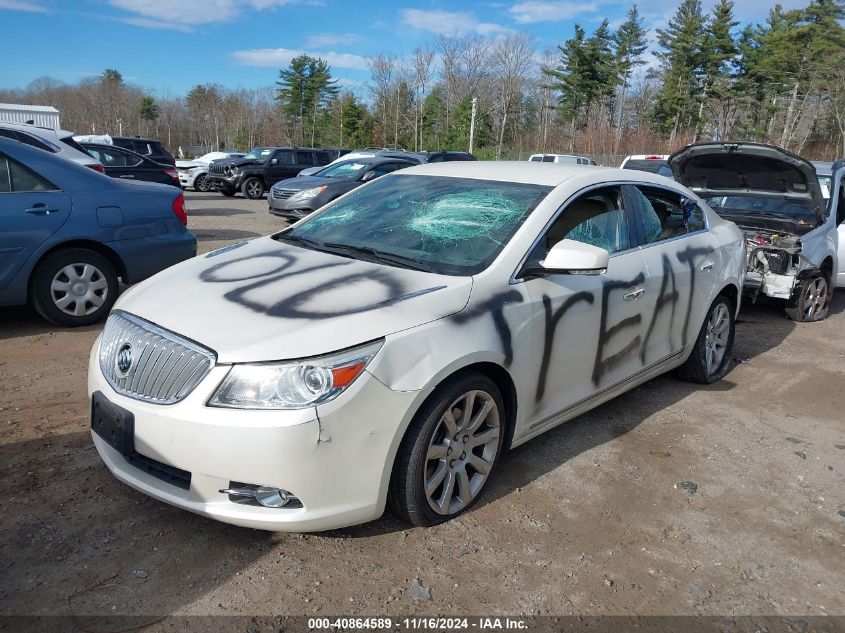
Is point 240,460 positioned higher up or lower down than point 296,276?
lower down

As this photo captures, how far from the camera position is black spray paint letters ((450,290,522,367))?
122 inches

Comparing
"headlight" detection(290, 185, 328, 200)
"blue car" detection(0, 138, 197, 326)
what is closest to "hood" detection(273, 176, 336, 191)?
"headlight" detection(290, 185, 328, 200)

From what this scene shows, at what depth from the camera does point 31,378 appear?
4.69 m

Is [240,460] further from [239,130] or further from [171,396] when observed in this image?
[239,130]

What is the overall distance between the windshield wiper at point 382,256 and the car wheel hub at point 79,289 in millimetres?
2989

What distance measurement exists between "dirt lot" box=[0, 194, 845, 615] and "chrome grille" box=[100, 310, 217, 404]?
2.23ft

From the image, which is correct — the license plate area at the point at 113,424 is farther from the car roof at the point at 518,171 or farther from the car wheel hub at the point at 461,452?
the car roof at the point at 518,171

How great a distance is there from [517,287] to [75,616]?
2288 mm

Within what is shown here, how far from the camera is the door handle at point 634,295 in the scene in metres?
3.99

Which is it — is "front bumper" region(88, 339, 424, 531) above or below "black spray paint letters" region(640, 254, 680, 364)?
below

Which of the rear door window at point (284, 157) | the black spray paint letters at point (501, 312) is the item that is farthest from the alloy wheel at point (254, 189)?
the black spray paint letters at point (501, 312)

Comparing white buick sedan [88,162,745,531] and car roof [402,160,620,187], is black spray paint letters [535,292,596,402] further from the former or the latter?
car roof [402,160,620,187]

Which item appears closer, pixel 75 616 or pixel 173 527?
pixel 75 616

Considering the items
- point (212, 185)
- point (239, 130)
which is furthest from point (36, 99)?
point (212, 185)
